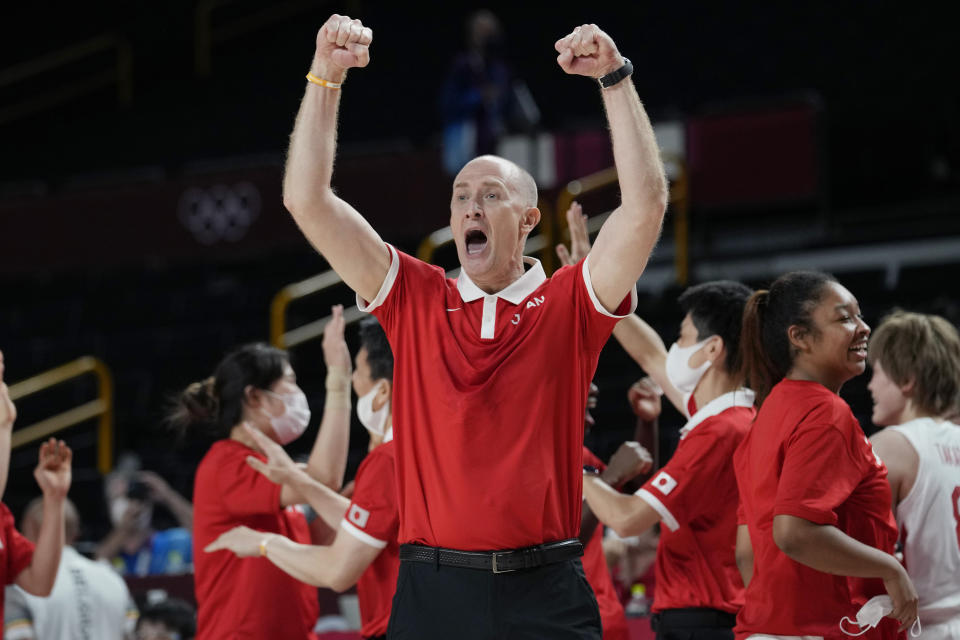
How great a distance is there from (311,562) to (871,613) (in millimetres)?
1593

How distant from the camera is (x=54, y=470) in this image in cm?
470

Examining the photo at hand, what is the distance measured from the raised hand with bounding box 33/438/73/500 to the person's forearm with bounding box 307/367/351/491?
37.7 inches

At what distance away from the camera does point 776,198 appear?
11.4m

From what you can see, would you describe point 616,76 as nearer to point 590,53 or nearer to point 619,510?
point 590,53

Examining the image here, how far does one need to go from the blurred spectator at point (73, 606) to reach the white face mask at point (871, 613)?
12.7 ft

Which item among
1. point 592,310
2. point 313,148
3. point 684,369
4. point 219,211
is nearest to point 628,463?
point 684,369

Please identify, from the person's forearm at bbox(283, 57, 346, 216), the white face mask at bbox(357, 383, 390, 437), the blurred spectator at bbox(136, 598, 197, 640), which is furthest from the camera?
the blurred spectator at bbox(136, 598, 197, 640)

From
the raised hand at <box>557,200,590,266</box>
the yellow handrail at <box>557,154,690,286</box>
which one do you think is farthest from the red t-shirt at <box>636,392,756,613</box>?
the yellow handrail at <box>557,154,690,286</box>

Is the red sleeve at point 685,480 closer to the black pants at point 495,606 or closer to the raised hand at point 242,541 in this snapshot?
the black pants at point 495,606

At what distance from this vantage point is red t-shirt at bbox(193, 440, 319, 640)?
4223 millimetres

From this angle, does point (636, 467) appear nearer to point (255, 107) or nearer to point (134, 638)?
point (134, 638)

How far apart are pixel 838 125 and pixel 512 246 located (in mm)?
9023

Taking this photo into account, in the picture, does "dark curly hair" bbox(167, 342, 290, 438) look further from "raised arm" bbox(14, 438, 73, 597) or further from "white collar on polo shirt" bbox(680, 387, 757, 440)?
"white collar on polo shirt" bbox(680, 387, 757, 440)

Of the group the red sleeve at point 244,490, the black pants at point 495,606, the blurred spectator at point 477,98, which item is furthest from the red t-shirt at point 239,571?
the blurred spectator at point 477,98
